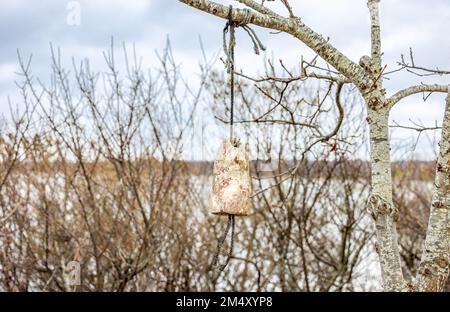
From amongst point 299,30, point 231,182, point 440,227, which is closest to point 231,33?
point 299,30

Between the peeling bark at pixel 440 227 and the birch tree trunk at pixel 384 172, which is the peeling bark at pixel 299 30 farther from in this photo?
the peeling bark at pixel 440 227

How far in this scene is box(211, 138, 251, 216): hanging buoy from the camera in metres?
1.76

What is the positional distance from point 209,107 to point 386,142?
264 cm

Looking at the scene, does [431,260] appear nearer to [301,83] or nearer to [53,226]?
[301,83]

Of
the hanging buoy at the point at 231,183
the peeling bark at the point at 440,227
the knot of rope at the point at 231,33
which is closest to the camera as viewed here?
the hanging buoy at the point at 231,183

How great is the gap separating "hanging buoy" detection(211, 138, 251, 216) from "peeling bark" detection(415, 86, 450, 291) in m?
0.75

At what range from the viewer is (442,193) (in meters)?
2.13

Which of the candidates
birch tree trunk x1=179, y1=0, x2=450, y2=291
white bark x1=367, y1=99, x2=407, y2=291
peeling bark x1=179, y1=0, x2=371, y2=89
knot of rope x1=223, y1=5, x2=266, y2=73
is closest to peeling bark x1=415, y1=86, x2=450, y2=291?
birch tree trunk x1=179, y1=0, x2=450, y2=291

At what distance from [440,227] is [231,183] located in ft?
2.72

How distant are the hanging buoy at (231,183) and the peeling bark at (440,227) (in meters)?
0.75

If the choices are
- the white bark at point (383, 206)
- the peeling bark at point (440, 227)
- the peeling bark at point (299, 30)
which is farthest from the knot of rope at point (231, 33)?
the peeling bark at point (440, 227)

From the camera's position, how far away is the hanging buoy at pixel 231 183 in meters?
1.76
